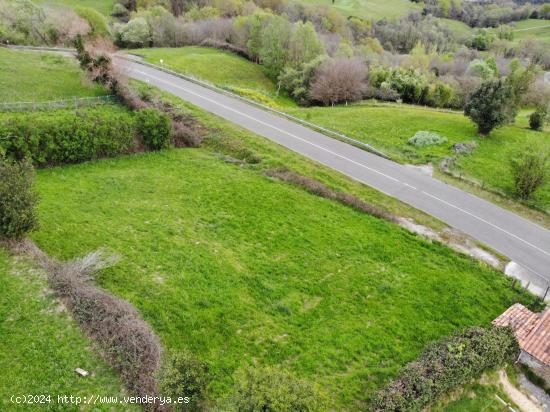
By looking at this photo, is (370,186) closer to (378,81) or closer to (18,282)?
(18,282)

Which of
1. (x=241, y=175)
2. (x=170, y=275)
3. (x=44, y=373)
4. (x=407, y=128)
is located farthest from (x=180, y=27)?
(x=44, y=373)

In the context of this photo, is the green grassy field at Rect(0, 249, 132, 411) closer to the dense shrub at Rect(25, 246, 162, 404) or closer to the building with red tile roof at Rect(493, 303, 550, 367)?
the dense shrub at Rect(25, 246, 162, 404)

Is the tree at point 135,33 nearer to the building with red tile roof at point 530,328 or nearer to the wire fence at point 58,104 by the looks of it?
the wire fence at point 58,104

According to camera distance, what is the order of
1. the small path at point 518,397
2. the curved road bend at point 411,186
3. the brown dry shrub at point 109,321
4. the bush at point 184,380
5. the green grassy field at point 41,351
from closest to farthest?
the bush at point 184,380
the green grassy field at point 41,351
the brown dry shrub at point 109,321
the small path at point 518,397
the curved road bend at point 411,186

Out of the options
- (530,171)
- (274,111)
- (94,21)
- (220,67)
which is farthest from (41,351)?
(94,21)

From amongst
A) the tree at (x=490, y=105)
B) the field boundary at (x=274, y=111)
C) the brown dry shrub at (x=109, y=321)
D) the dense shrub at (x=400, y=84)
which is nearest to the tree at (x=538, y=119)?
the tree at (x=490, y=105)

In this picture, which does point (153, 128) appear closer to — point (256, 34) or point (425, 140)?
point (425, 140)
